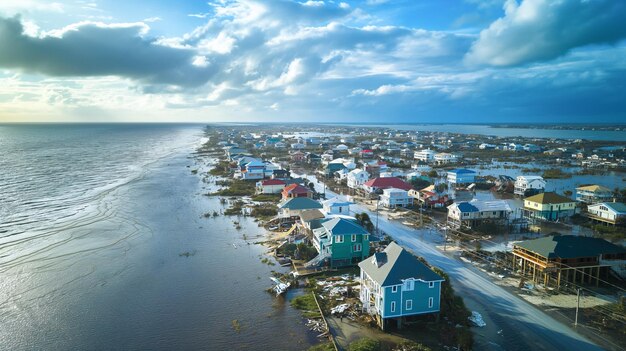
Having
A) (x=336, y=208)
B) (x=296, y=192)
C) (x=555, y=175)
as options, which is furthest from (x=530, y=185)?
(x=296, y=192)

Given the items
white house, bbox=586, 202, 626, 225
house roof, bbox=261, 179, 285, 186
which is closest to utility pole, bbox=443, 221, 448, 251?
white house, bbox=586, 202, 626, 225

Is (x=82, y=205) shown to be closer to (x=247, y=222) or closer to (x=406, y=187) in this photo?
(x=247, y=222)

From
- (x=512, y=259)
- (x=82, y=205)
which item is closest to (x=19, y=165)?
(x=82, y=205)

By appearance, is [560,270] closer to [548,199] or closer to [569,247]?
[569,247]

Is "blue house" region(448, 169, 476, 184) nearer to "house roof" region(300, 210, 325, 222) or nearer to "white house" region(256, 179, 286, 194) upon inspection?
"white house" region(256, 179, 286, 194)

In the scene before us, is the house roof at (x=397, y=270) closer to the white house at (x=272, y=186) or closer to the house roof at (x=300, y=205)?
the house roof at (x=300, y=205)

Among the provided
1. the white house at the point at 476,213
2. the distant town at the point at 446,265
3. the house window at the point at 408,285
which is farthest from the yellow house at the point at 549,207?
the house window at the point at 408,285
